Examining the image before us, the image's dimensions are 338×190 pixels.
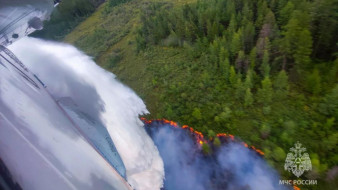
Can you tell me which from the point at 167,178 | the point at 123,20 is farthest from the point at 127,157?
the point at 123,20

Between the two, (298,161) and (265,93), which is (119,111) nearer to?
(265,93)

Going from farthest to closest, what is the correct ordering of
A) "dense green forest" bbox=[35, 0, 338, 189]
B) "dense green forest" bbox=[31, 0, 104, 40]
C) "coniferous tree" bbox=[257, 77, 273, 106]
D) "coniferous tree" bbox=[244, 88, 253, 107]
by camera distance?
"dense green forest" bbox=[31, 0, 104, 40] → "coniferous tree" bbox=[244, 88, 253, 107] → "coniferous tree" bbox=[257, 77, 273, 106] → "dense green forest" bbox=[35, 0, 338, 189]

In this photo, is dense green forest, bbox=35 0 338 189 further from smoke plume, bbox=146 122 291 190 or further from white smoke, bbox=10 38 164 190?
white smoke, bbox=10 38 164 190

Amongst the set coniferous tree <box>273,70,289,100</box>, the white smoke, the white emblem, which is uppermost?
the white smoke

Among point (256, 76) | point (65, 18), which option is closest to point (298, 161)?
point (256, 76)

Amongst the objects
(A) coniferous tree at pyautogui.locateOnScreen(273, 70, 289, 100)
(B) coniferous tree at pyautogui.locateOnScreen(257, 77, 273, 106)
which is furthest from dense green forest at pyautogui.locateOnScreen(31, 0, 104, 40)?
(A) coniferous tree at pyautogui.locateOnScreen(273, 70, 289, 100)

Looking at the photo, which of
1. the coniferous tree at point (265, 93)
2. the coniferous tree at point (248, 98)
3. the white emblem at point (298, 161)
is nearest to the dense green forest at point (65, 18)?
the coniferous tree at point (248, 98)

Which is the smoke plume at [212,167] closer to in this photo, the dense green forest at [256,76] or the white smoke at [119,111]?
the white smoke at [119,111]
